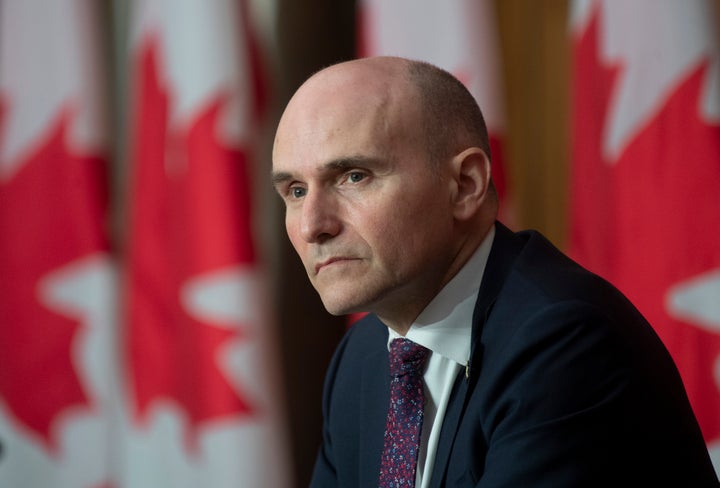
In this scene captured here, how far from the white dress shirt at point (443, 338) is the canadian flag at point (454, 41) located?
1247 millimetres

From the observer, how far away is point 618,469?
1.33 meters

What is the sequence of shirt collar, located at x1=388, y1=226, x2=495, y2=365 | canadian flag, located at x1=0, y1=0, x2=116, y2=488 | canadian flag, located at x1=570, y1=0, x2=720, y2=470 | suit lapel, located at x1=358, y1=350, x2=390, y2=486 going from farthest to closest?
canadian flag, located at x1=0, y1=0, x2=116, y2=488, canadian flag, located at x1=570, y1=0, x2=720, y2=470, suit lapel, located at x1=358, y1=350, x2=390, y2=486, shirt collar, located at x1=388, y1=226, x2=495, y2=365

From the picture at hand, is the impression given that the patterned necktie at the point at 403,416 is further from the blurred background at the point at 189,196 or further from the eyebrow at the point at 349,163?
the blurred background at the point at 189,196

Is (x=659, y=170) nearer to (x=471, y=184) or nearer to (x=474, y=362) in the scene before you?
(x=471, y=184)

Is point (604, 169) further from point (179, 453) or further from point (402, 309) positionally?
point (179, 453)

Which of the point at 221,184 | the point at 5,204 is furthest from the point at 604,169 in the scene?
the point at 5,204

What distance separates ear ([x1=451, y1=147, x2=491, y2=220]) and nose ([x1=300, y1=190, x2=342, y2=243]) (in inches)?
8.9

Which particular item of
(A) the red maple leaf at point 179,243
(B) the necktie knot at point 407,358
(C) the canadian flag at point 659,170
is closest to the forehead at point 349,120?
(B) the necktie knot at point 407,358

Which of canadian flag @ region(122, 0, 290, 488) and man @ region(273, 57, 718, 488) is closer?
man @ region(273, 57, 718, 488)

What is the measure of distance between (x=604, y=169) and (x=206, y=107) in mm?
1295

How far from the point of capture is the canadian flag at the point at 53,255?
3.21 metres

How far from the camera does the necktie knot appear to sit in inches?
64.9

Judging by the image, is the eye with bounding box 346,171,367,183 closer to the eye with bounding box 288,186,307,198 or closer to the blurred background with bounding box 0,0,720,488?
the eye with bounding box 288,186,307,198

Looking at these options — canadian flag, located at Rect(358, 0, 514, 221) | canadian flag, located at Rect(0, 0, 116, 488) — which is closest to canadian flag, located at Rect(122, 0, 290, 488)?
canadian flag, located at Rect(0, 0, 116, 488)
